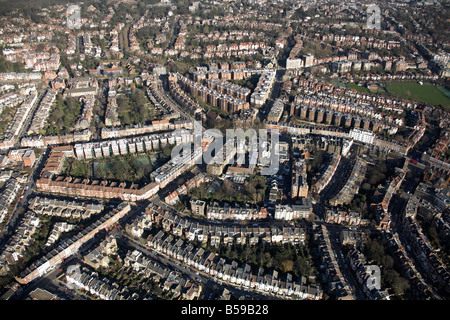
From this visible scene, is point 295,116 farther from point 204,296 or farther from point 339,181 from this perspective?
point 204,296

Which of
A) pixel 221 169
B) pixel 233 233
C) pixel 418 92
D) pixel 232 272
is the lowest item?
pixel 232 272

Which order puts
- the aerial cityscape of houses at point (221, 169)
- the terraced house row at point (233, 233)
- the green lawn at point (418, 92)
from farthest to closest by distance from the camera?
the green lawn at point (418, 92) → the terraced house row at point (233, 233) → the aerial cityscape of houses at point (221, 169)

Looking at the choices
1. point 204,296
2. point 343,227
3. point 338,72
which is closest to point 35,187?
point 204,296

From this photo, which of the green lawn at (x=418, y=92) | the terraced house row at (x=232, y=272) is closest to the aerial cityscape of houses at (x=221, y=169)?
the terraced house row at (x=232, y=272)

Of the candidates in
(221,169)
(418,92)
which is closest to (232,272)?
(221,169)

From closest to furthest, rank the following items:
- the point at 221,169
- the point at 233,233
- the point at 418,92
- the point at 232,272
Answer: the point at 232,272, the point at 233,233, the point at 221,169, the point at 418,92

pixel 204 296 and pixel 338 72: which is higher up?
pixel 338 72

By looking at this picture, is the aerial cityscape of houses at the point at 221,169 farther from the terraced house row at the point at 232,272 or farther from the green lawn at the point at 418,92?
the green lawn at the point at 418,92

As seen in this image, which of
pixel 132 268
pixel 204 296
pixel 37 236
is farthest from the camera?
pixel 37 236

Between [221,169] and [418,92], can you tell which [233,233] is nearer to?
[221,169]
